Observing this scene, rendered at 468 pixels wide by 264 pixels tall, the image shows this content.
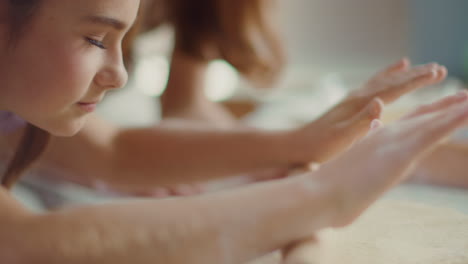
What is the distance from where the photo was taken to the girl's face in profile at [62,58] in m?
0.38

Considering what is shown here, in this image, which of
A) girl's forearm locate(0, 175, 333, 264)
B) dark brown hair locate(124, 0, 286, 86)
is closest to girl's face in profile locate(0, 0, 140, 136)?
girl's forearm locate(0, 175, 333, 264)

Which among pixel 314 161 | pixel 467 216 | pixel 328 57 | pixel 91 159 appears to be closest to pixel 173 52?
pixel 91 159

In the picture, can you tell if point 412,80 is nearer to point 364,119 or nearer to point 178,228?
point 364,119

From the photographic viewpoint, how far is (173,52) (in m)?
1.12

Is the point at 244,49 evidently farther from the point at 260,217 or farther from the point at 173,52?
the point at 260,217

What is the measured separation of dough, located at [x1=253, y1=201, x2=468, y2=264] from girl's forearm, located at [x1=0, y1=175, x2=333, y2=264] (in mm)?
23

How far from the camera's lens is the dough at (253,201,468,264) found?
0.36 m

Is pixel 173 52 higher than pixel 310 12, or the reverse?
pixel 310 12

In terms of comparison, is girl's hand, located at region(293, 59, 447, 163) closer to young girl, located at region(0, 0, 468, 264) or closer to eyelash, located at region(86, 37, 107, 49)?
young girl, located at region(0, 0, 468, 264)

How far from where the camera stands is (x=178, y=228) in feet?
1.08

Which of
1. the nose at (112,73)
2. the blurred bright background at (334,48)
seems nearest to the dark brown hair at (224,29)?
the blurred bright background at (334,48)

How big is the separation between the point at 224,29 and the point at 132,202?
2.42 ft

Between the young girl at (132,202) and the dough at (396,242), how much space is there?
0.07ft

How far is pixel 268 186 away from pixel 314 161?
0.21 metres
